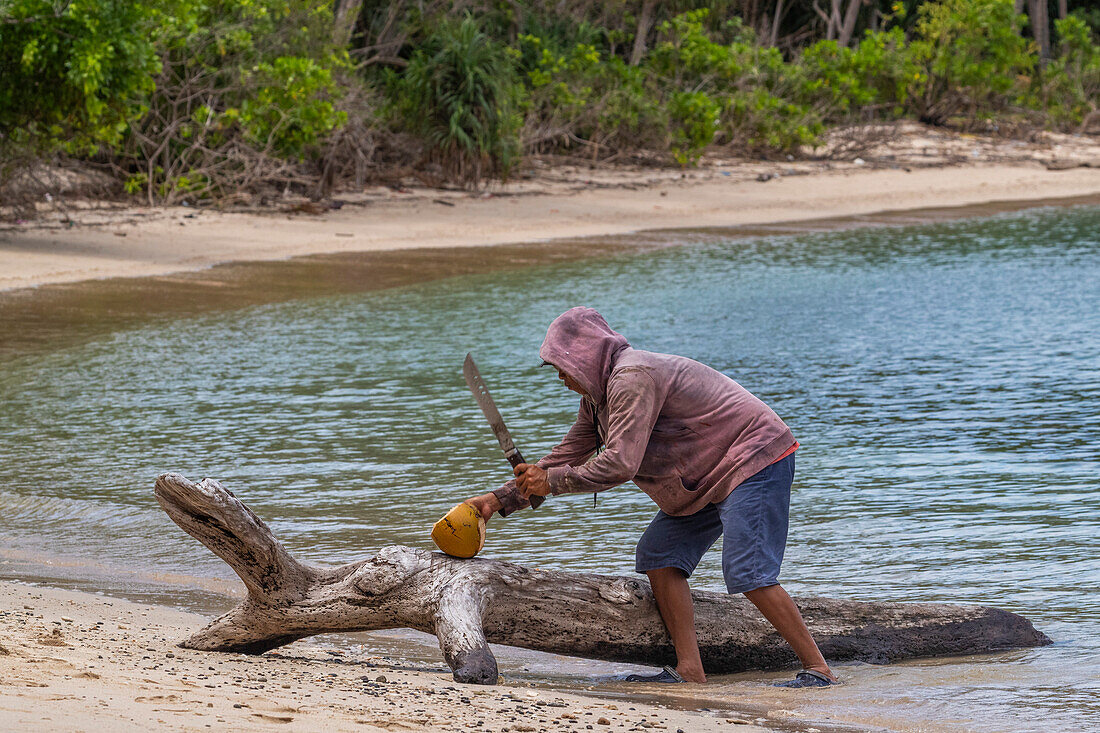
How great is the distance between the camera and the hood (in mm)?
4027

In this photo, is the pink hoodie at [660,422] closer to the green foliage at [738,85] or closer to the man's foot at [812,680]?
the man's foot at [812,680]

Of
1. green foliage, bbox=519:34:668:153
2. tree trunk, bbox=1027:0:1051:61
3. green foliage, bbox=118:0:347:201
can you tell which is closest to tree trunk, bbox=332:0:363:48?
green foliage, bbox=118:0:347:201

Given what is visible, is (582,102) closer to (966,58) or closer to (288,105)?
(288,105)

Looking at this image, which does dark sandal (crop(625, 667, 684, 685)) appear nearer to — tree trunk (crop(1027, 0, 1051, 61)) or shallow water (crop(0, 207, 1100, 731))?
shallow water (crop(0, 207, 1100, 731))

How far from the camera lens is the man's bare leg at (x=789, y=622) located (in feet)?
13.5

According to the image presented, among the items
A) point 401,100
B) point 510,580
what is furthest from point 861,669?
point 401,100

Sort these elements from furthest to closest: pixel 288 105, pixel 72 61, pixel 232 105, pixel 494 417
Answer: pixel 232 105
pixel 288 105
pixel 72 61
pixel 494 417

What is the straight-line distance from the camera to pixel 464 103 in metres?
20.5

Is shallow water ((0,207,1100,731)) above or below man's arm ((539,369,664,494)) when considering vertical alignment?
below

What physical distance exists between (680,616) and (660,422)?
67cm

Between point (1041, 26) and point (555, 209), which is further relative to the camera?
point (1041, 26)

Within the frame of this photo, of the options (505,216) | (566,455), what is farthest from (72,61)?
(566,455)

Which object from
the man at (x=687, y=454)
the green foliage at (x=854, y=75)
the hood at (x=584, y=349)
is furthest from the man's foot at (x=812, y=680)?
the green foliage at (x=854, y=75)

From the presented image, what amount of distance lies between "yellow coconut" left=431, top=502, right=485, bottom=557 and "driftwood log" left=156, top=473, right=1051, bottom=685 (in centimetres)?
6
